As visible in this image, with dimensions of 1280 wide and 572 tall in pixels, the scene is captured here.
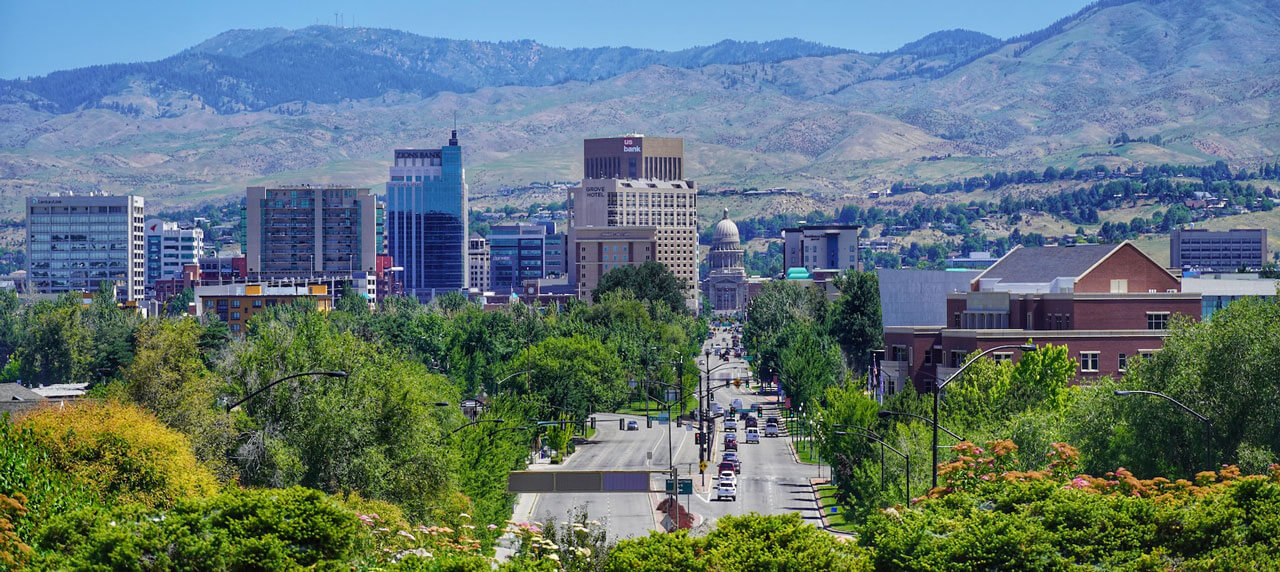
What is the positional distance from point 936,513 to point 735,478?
70659 mm

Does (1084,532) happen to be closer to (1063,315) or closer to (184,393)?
(184,393)

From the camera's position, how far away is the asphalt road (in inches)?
3885

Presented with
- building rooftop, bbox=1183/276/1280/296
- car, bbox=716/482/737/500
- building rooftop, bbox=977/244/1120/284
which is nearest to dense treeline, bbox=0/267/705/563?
car, bbox=716/482/737/500

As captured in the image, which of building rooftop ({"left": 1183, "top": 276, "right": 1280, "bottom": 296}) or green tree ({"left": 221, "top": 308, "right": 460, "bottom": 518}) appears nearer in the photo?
green tree ({"left": 221, "top": 308, "right": 460, "bottom": 518})

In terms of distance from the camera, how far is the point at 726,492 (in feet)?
354

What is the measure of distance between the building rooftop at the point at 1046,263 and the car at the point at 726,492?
119 ft

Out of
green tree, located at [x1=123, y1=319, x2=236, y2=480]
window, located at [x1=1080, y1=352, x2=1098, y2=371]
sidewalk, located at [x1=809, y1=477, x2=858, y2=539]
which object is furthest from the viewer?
window, located at [x1=1080, y1=352, x2=1098, y2=371]

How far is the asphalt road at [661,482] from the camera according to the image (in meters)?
98.7

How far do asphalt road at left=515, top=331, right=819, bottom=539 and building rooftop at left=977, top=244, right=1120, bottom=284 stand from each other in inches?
882

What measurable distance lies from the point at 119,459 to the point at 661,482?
185ft

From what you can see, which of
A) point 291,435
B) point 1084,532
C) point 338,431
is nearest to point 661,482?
point 338,431

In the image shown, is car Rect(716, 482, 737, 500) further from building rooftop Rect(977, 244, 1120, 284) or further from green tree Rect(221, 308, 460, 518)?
building rooftop Rect(977, 244, 1120, 284)

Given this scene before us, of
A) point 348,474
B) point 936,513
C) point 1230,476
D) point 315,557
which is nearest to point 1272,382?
point 1230,476

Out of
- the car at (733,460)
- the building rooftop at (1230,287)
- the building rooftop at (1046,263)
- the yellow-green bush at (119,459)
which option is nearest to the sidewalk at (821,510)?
the car at (733,460)
